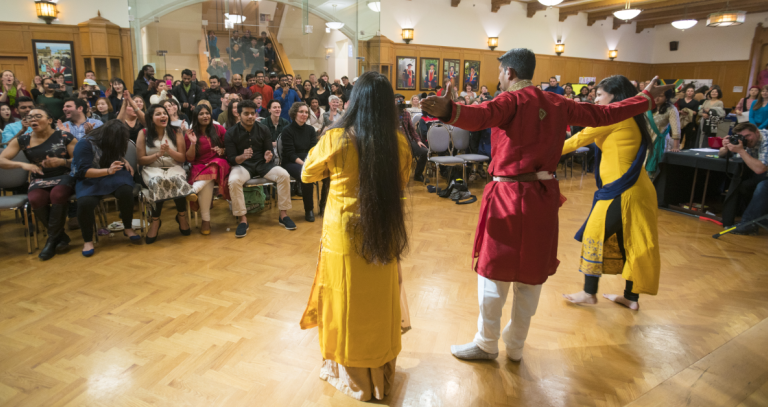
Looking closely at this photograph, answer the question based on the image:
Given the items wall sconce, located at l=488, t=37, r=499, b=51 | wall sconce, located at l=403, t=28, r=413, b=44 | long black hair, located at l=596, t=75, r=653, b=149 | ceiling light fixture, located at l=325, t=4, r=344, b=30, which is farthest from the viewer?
wall sconce, located at l=488, t=37, r=499, b=51

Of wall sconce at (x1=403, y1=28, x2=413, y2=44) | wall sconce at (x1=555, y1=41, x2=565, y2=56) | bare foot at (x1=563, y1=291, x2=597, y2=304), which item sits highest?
wall sconce at (x1=555, y1=41, x2=565, y2=56)

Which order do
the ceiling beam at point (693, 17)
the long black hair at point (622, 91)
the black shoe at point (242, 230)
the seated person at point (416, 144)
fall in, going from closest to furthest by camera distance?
the long black hair at point (622, 91) → the black shoe at point (242, 230) → the seated person at point (416, 144) → the ceiling beam at point (693, 17)

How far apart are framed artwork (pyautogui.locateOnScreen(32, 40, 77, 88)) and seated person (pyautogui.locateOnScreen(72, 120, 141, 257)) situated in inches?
260

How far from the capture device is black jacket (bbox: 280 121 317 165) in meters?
4.88

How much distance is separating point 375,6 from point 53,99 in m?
6.83

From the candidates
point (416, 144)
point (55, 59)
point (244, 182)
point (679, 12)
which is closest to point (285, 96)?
point (416, 144)

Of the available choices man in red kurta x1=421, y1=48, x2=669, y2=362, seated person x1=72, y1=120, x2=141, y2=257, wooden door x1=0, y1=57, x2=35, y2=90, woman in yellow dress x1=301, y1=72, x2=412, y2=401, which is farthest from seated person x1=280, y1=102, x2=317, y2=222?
wooden door x1=0, y1=57, x2=35, y2=90

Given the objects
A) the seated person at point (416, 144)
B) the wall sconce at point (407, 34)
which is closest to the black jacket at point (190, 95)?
the seated person at point (416, 144)

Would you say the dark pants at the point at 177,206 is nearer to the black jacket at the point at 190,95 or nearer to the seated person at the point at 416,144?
the seated person at the point at 416,144

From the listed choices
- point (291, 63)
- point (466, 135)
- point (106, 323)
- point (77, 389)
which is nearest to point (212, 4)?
point (291, 63)

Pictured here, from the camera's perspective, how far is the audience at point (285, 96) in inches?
293

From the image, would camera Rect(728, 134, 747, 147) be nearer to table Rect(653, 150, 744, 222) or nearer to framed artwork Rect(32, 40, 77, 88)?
table Rect(653, 150, 744, 222)

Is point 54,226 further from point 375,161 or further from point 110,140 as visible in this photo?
point 375,161

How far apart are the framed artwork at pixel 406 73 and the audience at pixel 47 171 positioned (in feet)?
29.8
